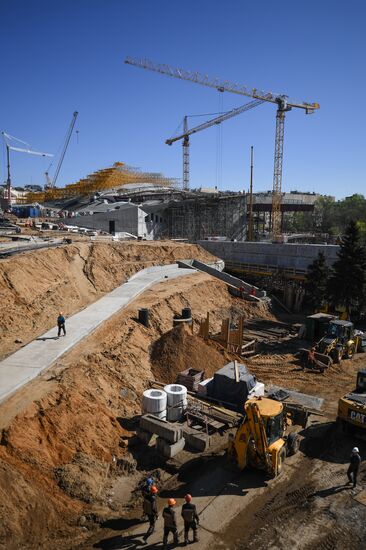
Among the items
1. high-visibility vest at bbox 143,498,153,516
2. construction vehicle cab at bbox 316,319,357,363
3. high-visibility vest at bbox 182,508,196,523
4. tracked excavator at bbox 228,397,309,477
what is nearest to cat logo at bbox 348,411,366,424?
tracked excavator at bbox 228,397,309,477

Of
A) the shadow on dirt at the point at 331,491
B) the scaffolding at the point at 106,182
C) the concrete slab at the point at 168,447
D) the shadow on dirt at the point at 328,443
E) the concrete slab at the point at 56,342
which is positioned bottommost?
the shadow on dirt at the point at 331,491

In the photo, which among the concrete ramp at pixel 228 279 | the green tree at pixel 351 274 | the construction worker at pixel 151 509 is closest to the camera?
the construction worker at pixel 151 509

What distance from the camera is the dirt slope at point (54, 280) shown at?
718 inches

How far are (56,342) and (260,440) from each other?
31.0ft

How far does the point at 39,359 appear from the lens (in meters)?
14.9

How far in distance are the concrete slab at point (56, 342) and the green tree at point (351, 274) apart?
1309cm

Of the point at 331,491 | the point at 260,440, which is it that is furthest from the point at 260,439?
the point at 331,491

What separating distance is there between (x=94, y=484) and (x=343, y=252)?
23328 mm

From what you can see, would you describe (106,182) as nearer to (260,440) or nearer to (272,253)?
(272,253)

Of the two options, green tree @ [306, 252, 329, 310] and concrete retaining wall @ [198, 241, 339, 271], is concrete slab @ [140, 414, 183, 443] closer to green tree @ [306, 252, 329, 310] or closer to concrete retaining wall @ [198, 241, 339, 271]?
green tree @ [306, 252, 329, 310]

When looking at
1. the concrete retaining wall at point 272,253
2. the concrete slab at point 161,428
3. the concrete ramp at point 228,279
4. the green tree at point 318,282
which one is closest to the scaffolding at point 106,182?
the concrete retaining wall at point 272,253

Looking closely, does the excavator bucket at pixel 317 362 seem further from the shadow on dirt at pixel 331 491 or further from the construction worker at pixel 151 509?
the construction worker at pixel 151 509

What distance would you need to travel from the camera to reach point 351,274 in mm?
27578

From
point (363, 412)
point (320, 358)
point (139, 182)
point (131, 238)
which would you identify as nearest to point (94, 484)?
point (363, 412)
